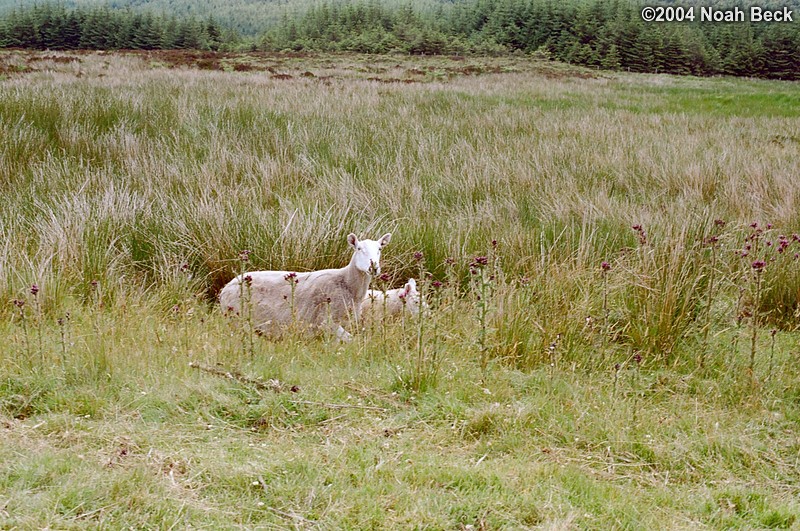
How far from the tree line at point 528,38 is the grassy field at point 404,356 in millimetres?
56134

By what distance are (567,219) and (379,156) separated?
3798 millimetres

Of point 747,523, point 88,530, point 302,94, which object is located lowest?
point 747,523

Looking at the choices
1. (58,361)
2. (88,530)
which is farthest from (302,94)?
(88,530)

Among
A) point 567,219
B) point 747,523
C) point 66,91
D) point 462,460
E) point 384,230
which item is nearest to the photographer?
point 747,523

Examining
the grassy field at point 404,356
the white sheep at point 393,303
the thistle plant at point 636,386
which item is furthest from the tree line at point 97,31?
the thistle plant at point 636,386

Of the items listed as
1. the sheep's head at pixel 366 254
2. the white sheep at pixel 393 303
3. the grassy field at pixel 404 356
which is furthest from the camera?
the white sheep at pixel 393 303

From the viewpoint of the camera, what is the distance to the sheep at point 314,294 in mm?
4570

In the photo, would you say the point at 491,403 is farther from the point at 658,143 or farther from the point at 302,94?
the point at 302,94

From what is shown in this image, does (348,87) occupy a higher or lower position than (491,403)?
higher

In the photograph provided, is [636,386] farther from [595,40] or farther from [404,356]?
[595,40]

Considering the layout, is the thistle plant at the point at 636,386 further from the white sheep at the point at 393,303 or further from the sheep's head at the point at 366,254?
the sheep's head at the point at 366,254

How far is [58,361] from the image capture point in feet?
11.4

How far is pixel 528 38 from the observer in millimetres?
76188

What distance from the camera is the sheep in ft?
15.0
